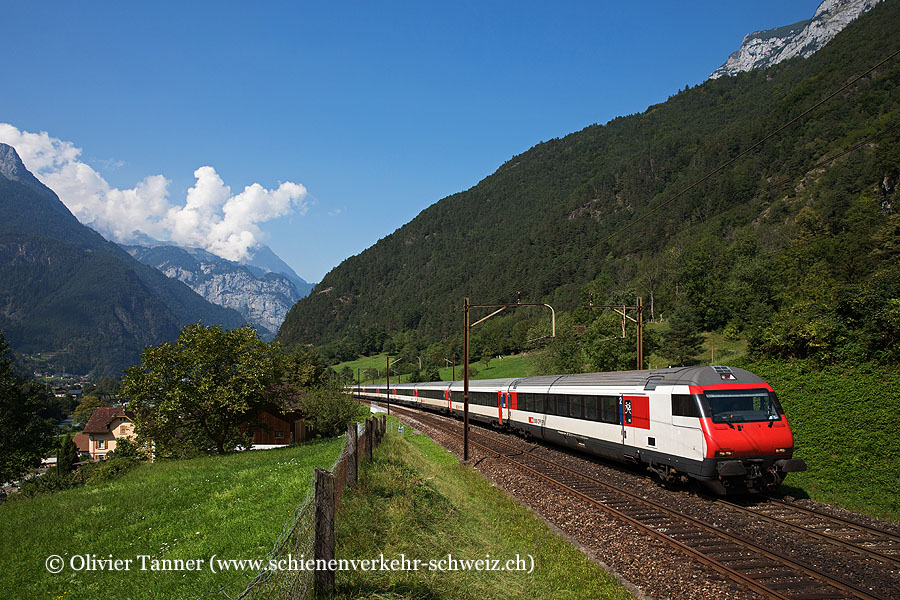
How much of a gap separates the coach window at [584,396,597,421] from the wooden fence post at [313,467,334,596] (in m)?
15.8

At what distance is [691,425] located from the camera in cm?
1430

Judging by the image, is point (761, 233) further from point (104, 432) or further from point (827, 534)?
point (104, 432)

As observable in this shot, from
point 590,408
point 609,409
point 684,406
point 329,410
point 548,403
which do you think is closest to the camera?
point 684,406

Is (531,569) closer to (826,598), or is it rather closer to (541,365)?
(826,598)

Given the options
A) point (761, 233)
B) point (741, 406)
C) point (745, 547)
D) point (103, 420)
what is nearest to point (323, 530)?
point (745, 547)

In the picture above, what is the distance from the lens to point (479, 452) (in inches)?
1030

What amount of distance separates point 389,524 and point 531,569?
274 cm

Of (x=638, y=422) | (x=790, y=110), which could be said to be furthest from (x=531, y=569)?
(x=790, y=110)

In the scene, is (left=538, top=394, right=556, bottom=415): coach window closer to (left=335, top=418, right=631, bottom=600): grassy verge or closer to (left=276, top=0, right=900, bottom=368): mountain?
(left=335, top=418, right=631, bottom=600): grassy verge

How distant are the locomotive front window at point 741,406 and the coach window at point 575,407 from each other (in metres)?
7.61

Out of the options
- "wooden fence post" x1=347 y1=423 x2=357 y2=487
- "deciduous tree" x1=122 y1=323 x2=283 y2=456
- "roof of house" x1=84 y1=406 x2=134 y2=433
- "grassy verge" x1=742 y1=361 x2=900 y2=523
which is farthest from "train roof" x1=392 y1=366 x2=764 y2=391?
"roof of house" x1=84 y1=406 x2=134 y2=433

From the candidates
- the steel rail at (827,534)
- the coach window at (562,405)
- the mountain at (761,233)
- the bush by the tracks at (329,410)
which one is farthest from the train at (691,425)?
the bush by the tracks at (329,410)

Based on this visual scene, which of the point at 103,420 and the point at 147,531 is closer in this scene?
the point at 147,531

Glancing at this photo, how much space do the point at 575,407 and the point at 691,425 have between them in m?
7.96
